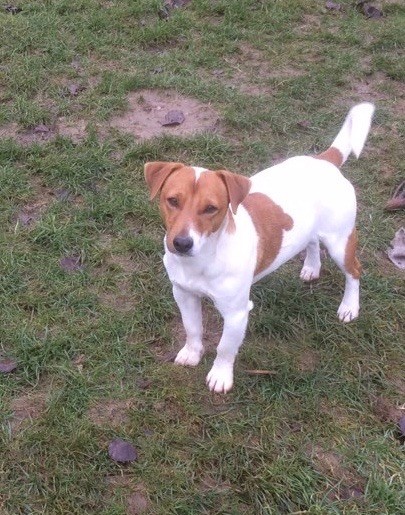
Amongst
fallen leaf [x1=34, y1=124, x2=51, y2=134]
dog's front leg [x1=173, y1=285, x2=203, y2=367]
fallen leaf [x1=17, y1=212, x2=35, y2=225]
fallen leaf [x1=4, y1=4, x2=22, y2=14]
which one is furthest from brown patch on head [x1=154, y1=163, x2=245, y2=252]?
fallen leaf [x1=4, y1=4, x2=22, y2=14]

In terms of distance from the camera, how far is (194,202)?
8.67ft

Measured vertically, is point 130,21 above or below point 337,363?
above

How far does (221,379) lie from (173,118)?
8.05 ft

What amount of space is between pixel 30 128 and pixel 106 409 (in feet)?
8.42

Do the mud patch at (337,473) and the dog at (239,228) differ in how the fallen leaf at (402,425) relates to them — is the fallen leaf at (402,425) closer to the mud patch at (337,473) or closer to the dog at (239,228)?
the mud patch at (337,473)

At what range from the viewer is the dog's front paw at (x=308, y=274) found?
12.7ft

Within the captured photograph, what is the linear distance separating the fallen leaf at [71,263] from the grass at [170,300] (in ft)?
0.13

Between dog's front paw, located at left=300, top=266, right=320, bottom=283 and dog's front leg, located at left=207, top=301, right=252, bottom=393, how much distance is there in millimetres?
829

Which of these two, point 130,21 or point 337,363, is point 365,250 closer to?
point 337,363

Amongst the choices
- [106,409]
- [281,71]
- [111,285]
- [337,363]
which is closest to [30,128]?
[111,285]

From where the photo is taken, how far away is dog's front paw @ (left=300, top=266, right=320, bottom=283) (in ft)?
12.7

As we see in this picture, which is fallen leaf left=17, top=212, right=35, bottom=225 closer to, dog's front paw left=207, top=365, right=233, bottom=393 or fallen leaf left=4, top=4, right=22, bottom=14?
dog's front paw left=207, top=365, right=233, bottom=393

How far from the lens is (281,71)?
5641mm

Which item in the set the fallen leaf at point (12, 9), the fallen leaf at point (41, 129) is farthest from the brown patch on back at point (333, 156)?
the fallen leaf at point (12, 9)
